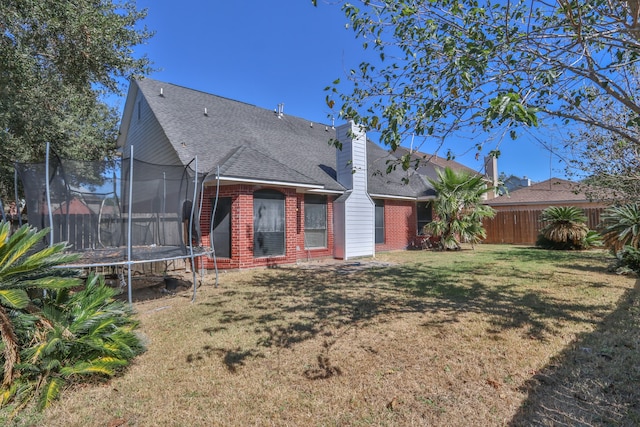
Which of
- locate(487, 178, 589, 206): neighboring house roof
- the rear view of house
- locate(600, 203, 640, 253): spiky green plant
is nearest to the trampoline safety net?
the rear view of house

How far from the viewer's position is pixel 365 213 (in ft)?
42.0

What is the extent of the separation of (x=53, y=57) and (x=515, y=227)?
19.7m

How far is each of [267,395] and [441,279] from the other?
6097mm

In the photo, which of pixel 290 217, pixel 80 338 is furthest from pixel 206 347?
pixel 290 217

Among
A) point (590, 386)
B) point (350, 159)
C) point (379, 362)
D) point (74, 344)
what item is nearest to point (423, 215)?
point (350, 159)

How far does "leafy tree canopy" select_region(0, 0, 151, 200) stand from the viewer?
658 centimetres

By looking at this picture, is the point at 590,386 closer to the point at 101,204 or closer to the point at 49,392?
the point at 49,392

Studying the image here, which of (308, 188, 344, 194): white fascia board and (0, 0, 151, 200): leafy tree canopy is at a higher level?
(0, 0, 151, 200): leafy tree canopy

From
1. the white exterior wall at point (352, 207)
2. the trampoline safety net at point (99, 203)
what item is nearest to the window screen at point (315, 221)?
the white exterior wall at point (352, 207)

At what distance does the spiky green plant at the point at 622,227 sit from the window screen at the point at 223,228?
1003 cm

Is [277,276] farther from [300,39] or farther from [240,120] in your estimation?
[240,120]

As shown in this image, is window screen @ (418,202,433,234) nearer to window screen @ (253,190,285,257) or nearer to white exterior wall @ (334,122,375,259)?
white exterior wall @ (334,122,375,259)

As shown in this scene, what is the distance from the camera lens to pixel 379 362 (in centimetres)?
353

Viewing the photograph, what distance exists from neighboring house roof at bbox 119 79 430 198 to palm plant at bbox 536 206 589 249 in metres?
5.57
